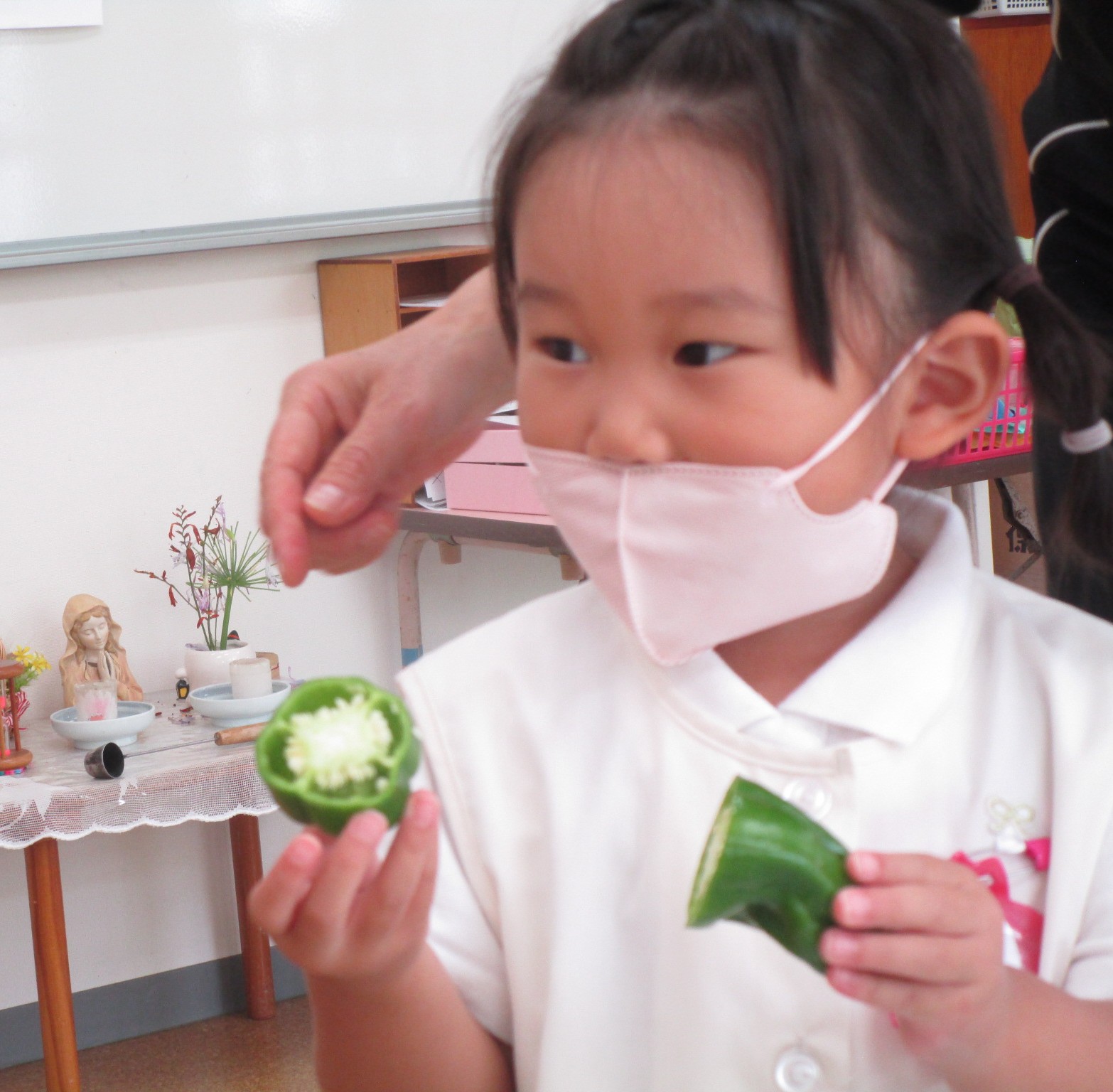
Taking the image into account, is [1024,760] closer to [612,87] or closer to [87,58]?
[612,87]

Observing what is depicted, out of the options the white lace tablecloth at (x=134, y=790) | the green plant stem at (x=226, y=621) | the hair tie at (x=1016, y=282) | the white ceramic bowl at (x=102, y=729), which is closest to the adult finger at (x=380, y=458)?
the hair tie at (x=1016, y=282)

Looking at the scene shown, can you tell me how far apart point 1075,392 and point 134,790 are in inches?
61.9

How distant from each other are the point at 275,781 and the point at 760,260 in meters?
0.36

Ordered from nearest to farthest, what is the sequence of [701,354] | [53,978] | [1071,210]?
[701,354], [1071,210], [53,978]

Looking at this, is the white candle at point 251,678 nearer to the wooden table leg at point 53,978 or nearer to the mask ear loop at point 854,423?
the wooden table leg at point 53,978

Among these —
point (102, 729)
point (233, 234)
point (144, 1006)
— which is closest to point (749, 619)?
point (102, 729)

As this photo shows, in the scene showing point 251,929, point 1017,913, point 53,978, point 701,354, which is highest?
point 701,354

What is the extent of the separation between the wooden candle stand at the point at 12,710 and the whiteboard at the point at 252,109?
65 centimetres

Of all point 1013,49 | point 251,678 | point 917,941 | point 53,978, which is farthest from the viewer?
point 1013,49

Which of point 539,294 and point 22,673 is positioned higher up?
point 539,294

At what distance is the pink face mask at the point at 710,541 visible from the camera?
2.56 ft

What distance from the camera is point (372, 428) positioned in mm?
922

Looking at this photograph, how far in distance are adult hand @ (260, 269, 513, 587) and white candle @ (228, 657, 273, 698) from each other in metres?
1.30

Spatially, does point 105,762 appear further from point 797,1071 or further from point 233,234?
point 797,1071
